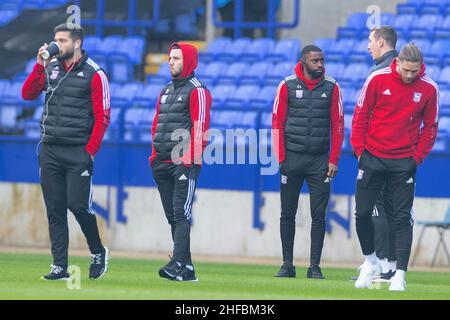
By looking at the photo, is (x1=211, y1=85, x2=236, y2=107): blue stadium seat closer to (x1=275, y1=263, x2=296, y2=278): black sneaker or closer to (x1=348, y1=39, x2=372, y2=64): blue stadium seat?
(x1=348, y1=39, x2=372, y2=64): blue stadium seat

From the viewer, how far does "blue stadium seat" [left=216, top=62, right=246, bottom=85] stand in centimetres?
1981

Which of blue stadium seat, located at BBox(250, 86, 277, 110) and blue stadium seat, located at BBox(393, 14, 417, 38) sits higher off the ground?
blue stadium seat, located at BBox(393, 14, 417, 38)

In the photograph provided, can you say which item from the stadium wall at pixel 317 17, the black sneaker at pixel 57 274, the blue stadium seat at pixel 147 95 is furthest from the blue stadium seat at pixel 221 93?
the black sneaker at pixel 57 274

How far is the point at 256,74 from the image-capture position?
65.4 feet

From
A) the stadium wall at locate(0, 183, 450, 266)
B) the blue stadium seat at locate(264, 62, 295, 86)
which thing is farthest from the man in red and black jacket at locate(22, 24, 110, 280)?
the blue stadium seat at locate(264, 62, 295, 86)

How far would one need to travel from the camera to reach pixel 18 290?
33.7 ft

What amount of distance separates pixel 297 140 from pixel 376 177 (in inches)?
59.9

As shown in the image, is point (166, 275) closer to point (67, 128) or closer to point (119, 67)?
point (67, 128)

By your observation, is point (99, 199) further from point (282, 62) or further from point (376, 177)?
point (376, 177)

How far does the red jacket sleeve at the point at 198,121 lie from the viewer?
38.0 feet

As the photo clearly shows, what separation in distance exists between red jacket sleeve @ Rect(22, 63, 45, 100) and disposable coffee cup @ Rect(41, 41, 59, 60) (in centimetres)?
26

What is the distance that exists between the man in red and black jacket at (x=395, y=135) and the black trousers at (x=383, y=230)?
856 millimetres

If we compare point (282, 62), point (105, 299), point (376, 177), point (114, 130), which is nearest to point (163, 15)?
point (282, 62)

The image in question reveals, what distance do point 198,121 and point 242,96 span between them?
25.2 ft
